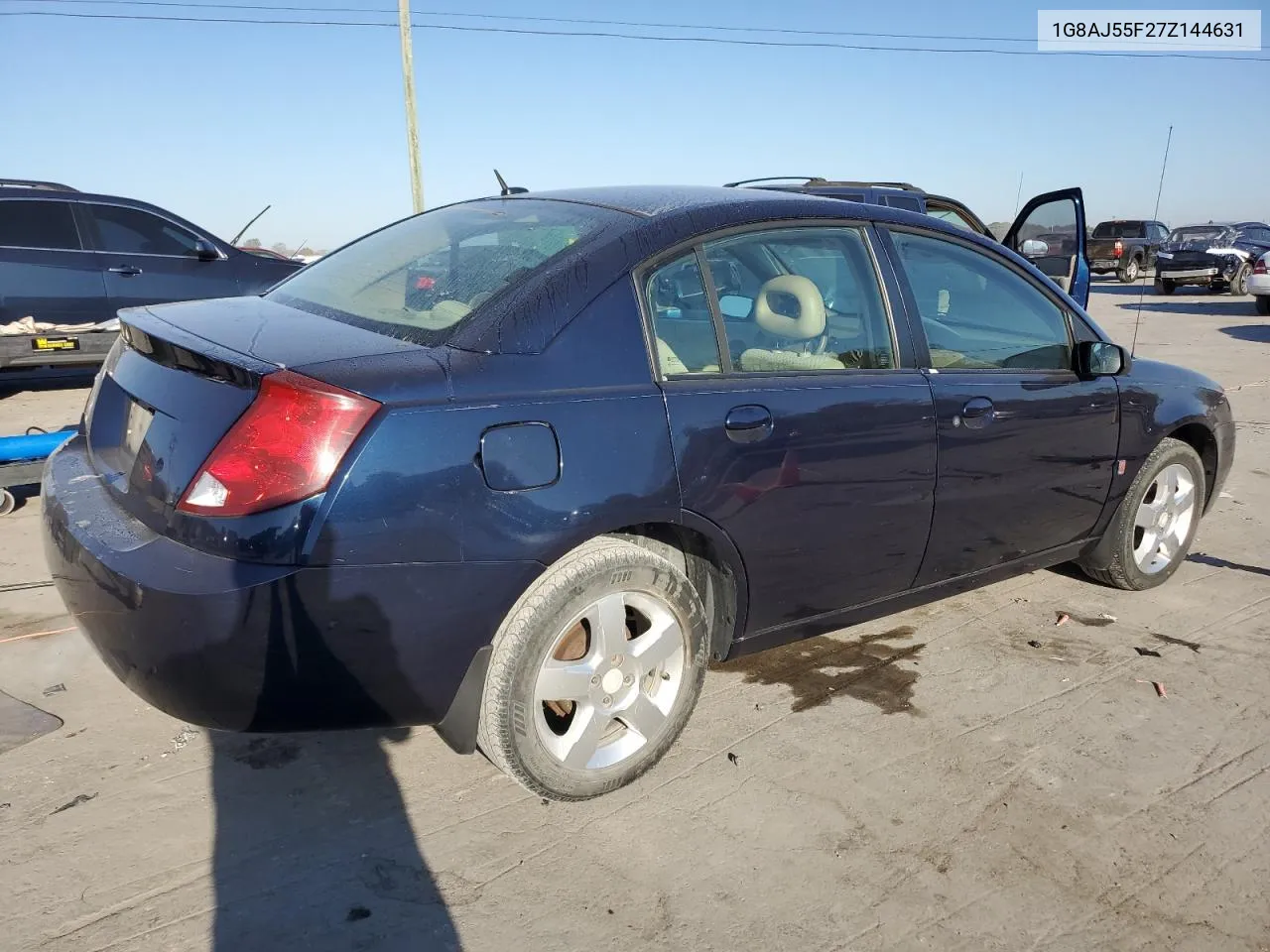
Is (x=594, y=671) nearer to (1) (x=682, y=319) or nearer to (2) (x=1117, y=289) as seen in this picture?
(1) (x=682, y=319)

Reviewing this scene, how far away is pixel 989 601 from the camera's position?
4320mm

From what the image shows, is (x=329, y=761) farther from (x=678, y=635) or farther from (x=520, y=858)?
(x=678, y=635)

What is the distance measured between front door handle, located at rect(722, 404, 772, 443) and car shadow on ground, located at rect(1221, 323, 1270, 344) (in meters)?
14.1

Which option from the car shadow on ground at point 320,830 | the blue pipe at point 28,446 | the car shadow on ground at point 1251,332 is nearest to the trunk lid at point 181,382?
the car shadow on ground at point 320,830

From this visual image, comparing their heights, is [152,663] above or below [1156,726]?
above

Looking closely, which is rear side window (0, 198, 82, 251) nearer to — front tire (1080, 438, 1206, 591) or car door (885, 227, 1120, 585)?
car door (885, 227, 1120, 585)

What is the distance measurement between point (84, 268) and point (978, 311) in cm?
777

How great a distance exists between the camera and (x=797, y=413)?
288cm

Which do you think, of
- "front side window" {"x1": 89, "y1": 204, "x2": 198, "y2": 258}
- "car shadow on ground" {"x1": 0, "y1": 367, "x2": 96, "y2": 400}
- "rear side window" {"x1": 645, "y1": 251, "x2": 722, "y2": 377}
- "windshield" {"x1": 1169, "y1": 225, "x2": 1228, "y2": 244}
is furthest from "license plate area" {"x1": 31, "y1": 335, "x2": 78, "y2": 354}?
"windshield" {"x1": 1169, "y1": 225, "x2": 1228, "y2": 244}

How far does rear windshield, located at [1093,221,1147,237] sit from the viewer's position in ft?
91.0

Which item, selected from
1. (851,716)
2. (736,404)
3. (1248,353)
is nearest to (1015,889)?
(851,716)

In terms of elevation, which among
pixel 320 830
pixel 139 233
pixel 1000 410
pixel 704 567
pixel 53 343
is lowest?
pixel 320 830

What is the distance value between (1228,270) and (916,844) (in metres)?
22.8

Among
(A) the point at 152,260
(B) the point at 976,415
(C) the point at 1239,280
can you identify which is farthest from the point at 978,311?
(C) the point at 1239,280
